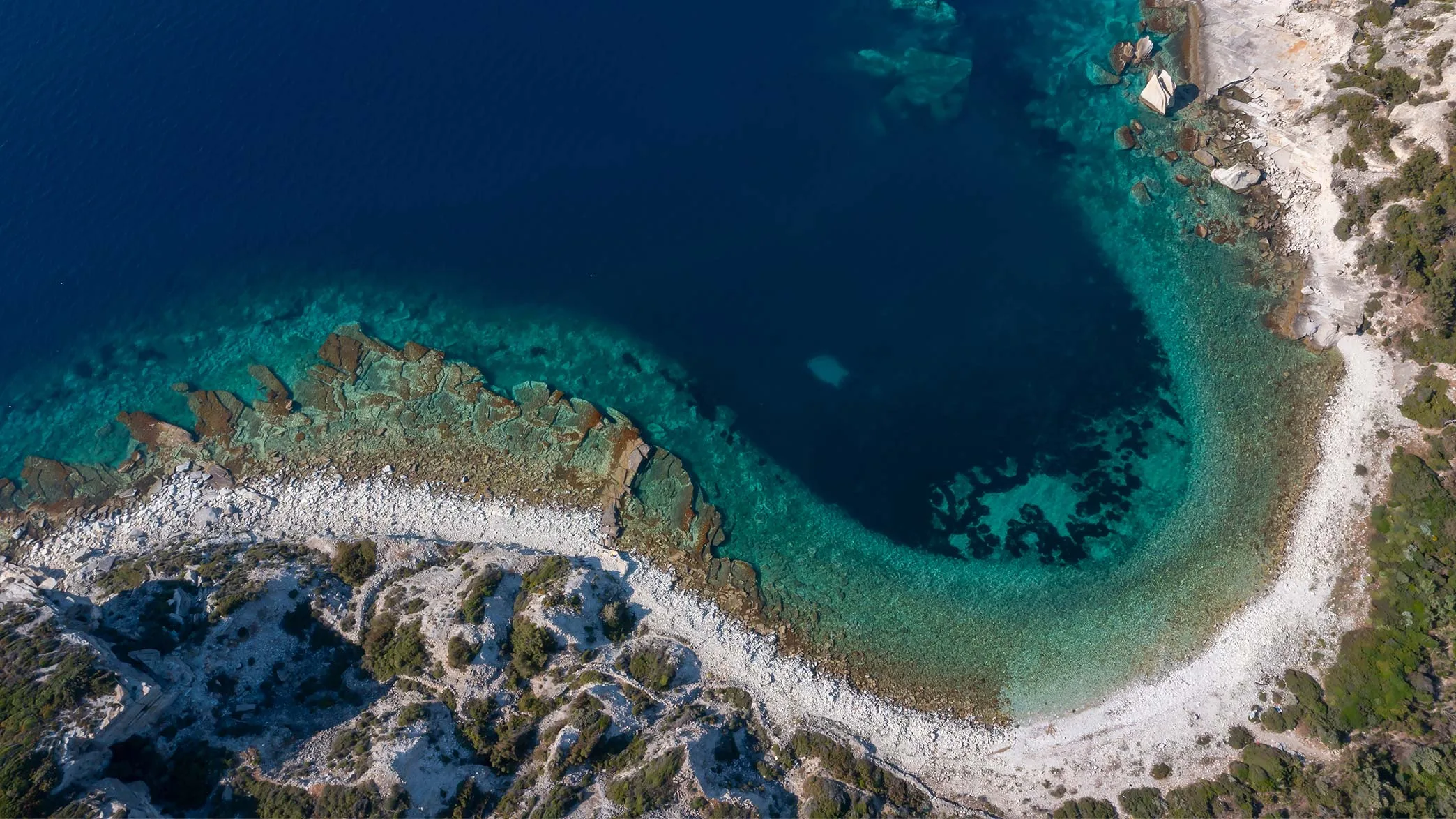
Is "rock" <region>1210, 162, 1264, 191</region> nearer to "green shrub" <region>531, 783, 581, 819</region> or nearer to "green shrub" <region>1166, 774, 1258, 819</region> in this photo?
"green shrub" <region>1166, 774, 1258, 819</region>

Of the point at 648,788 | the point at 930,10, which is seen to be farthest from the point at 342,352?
the point at 930,10

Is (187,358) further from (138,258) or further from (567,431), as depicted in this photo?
(567,431)

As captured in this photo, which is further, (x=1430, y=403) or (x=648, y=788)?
(x=1430, y=403)

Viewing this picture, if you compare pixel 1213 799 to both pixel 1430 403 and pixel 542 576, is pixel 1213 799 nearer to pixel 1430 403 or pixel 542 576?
pixel 1430 403

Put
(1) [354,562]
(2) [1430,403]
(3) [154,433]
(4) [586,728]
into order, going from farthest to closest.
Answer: (3) [154,433] → (1) [354,562] → (2) [1430,403] → (4) [586,728]

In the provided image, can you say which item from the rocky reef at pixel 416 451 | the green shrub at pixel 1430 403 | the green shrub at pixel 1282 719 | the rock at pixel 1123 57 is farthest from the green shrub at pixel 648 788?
the rock at pixel 1123 57

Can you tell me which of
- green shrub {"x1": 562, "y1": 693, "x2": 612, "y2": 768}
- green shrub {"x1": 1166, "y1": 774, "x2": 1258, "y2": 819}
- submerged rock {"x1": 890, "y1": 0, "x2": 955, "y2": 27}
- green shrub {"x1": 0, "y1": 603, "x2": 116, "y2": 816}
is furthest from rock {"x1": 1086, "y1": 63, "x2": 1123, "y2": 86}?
green shrub {"x1": 0, "y1": 603, "x2": 116, "y2": 816}

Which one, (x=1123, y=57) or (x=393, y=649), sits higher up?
(x=1123, y=57)

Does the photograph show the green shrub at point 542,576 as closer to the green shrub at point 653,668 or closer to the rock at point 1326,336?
the green shrub at point 653,668
